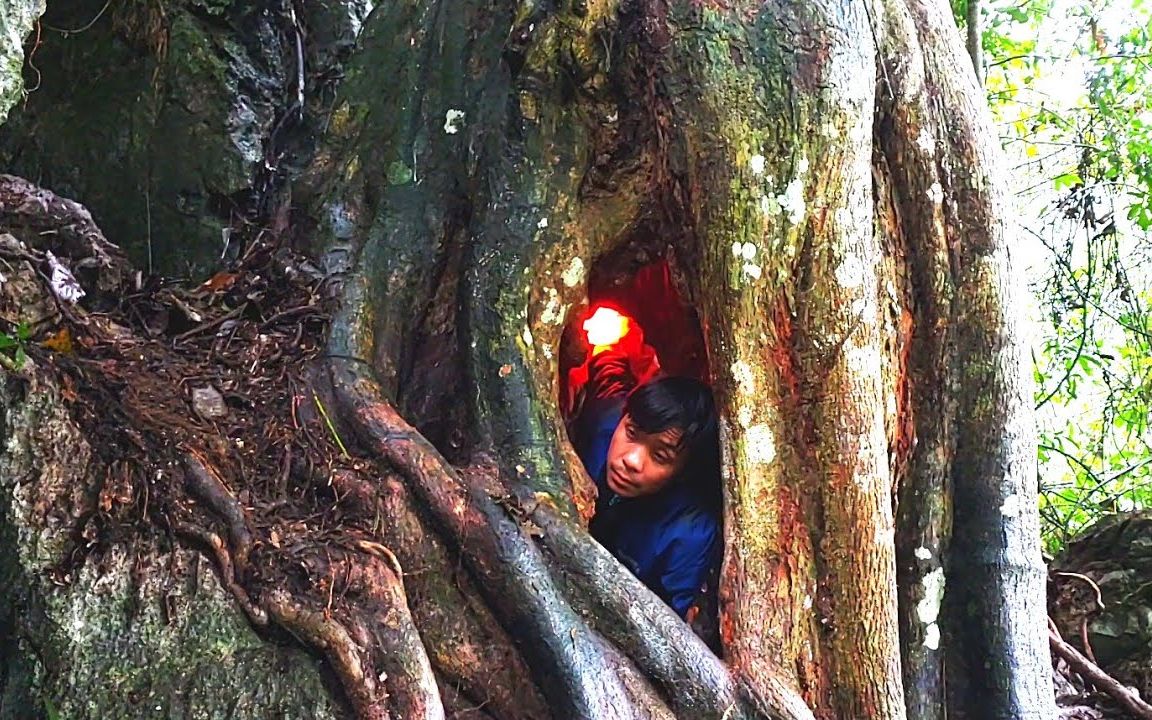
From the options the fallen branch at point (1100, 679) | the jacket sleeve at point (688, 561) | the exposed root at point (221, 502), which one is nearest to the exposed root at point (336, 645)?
the exposed root at point (221, 502)

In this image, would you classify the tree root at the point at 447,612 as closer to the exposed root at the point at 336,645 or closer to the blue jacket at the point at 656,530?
the exposed root at the point at 336,645

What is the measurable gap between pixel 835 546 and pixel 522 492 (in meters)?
0.85

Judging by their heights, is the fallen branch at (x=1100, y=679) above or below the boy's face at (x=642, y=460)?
below

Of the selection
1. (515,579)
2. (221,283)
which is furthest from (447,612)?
(221,283)

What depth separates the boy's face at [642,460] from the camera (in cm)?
322

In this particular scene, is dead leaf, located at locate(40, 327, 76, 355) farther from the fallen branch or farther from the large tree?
the fallen branch

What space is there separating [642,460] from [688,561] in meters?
0.33

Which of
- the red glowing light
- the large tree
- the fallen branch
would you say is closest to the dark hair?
the large tree

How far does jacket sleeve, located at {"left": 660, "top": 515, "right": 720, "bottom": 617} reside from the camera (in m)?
3.12

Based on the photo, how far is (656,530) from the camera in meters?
3.26

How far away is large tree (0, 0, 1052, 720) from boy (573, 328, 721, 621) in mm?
253

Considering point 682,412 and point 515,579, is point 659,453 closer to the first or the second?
point 682,412

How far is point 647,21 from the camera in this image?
2873 mm

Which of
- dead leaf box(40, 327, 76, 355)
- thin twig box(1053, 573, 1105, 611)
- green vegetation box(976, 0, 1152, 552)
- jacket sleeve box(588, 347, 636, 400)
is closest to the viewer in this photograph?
dead leaf box(40, 327, 76, 355)
